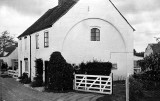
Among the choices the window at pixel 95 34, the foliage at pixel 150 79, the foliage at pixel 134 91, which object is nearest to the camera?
the foliage at pixel 134 91

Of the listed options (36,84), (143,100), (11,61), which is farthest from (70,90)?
(11,61)

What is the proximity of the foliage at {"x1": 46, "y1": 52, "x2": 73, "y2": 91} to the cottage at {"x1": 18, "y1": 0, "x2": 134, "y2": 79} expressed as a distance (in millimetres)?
4163

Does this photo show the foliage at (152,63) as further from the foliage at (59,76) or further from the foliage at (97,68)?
the foliage at (59,76)

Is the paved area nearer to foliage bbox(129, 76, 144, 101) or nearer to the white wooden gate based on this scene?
the white wooden gate

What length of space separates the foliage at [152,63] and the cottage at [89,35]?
6.08 m

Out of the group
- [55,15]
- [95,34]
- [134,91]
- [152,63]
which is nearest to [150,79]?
[152,63]

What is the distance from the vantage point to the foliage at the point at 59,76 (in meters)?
20.0

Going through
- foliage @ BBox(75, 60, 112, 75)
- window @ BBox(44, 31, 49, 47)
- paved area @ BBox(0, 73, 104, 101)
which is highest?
window @ BBox(44, 31, 49, 47)

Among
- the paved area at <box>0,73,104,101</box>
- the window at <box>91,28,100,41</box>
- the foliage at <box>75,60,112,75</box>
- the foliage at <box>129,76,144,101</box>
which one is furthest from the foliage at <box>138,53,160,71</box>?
the window at <box>91,28,100,41</box>

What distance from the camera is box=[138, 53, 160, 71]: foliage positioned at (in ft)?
64.3

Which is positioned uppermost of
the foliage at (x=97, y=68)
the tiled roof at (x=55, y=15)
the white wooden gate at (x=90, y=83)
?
the tiled roof at (x=55, y=15)

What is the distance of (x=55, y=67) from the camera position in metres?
20.2

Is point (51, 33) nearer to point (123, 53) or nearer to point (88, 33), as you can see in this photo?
point (88, 33)

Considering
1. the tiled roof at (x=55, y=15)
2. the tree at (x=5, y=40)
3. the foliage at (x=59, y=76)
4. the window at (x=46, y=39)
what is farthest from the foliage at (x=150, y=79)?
the tree at (x=5, y=40)
